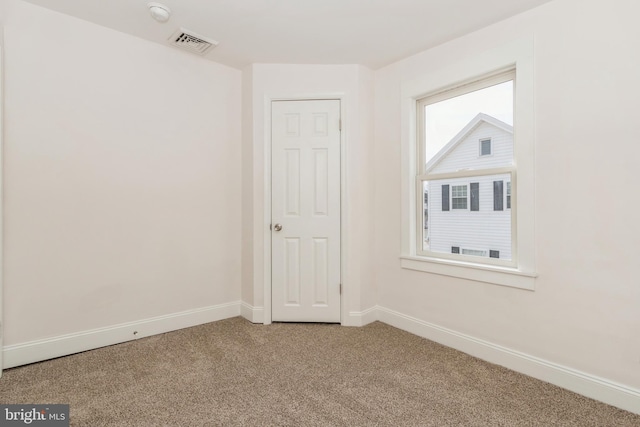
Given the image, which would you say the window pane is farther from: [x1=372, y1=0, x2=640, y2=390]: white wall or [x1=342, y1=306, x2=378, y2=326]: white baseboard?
[x1=342, y1=306, x2=378, y2=326]: white baseboard

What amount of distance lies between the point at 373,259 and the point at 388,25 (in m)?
2.01

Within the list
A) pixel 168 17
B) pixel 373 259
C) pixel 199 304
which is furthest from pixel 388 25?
pixel 199 304

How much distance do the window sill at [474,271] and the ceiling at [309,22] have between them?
1.76 metres

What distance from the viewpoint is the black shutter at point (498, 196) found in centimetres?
235

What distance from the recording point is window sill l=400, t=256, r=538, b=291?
215 centimetres

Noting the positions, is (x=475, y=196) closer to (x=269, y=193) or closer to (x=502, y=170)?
(x=502, y=170)

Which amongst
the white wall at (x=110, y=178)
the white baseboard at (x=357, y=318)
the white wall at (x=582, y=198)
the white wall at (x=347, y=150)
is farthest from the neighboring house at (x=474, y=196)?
the white wall at (x=110, y=178)

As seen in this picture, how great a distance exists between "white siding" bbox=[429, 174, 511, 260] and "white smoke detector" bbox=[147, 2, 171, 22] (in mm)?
2397

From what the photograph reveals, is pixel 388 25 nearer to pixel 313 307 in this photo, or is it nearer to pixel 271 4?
pixel 271 4

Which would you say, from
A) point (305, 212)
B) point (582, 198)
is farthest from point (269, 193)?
point (582, 198)

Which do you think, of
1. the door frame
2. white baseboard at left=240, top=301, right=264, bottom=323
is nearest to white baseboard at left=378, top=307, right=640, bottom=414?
the door frame

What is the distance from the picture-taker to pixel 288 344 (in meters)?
2.56

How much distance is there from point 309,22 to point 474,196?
71.3 inches

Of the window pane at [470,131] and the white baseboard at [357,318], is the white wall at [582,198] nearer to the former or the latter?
the window pane at [470,131]
